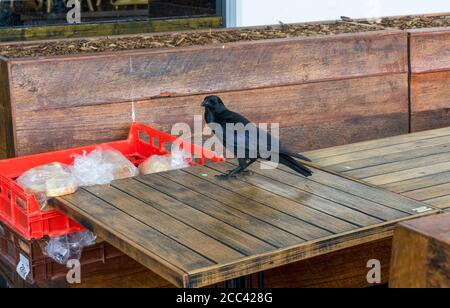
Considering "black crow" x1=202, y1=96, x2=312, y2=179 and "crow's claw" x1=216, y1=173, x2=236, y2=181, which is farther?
"crow's claw" x1=216, y1=173, x2=236, y2=181

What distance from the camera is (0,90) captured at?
373 centimetres

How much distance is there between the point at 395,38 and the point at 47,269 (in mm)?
2215

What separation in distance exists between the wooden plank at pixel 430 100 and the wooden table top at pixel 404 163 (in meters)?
0.64

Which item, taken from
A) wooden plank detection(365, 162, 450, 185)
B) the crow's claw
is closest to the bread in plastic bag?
the crow's claw

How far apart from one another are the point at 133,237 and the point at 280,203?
0.54 meters

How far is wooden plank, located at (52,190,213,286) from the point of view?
7.61 ft

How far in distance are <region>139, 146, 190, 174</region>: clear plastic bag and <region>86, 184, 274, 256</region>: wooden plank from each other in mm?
387

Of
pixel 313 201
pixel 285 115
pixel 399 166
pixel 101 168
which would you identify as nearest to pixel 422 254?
pixel 313 201

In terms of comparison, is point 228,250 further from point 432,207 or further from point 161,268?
point 432,207

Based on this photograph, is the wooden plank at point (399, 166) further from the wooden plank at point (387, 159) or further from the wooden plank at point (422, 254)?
the wooden plank at point (422, 254)

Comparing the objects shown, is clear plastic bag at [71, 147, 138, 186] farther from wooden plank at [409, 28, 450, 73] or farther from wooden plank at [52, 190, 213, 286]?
wooden plank at [409, 28, 450, 73]

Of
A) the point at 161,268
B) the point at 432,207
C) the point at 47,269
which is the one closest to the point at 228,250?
the point at 161,268

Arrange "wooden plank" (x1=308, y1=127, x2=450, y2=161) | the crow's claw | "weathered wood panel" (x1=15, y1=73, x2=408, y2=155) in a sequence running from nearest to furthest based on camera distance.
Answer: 1. the crow's claw
2. "wooden plank" (x1=308, y1=127, x2=450, y2=161)
3. "weathered wood panel" (x1=15, y1=73, x2=408, y2=155)
